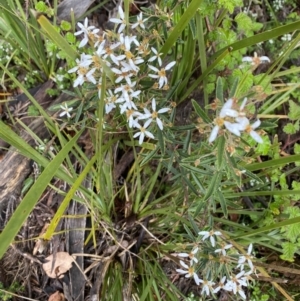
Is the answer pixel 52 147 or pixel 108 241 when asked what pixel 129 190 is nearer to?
pixel 108 241

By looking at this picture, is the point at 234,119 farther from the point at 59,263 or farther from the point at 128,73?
the point at 59,263

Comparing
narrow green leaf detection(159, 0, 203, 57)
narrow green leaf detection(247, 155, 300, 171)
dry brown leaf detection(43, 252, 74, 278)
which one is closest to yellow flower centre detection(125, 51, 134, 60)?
narrow green leaf detection(159, 0, 203, 57)

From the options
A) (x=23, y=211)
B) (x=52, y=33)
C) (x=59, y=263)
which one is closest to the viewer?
(x=23, y=211)

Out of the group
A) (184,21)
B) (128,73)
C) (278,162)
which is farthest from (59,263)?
(184,21)

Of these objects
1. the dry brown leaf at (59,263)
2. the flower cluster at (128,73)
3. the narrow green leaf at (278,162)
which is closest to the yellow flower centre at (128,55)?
the flower cluster at (128,73)

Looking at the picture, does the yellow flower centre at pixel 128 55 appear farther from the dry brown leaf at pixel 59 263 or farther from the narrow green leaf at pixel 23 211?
the dry brown leaf at pixel 59 263

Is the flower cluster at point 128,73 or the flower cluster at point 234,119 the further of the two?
the flower cluster at point 128,73

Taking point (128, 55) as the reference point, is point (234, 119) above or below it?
below

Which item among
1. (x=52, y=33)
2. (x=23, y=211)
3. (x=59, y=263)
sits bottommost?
(x=59, y=263)
